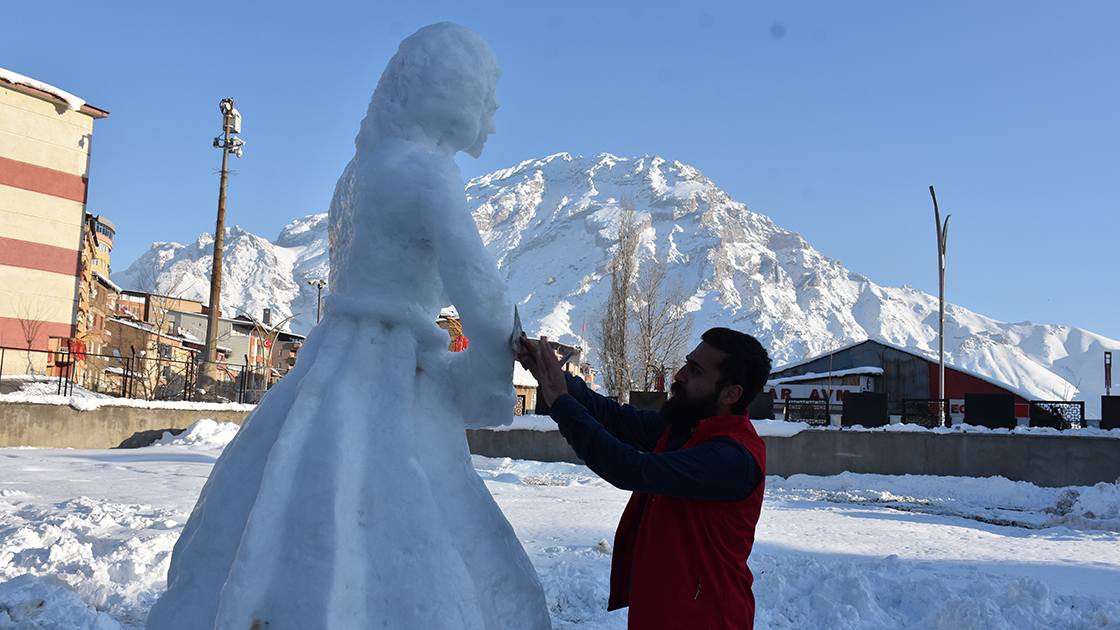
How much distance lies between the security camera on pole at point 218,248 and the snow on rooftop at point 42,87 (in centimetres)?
474

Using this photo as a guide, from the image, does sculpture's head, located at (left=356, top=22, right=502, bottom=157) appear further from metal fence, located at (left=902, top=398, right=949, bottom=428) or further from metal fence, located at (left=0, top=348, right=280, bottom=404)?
metal fence, located at (left=902, top=398, right=949, bottom=428)

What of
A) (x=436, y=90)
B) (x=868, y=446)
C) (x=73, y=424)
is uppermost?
(x=436, y=90)

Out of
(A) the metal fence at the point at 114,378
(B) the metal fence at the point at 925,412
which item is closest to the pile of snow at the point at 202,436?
(A) the metal fence at the point at 114,378

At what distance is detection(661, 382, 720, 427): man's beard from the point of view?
7.43 feet

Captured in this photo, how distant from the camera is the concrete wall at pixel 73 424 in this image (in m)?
11.9

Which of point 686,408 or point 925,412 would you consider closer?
point 686,408

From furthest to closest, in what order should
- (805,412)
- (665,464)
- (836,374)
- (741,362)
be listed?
(836,374), (805,412), (741,362), (665,464)

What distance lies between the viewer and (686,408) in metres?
2.31

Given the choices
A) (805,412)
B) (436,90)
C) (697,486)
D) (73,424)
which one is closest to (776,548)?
(697,486)

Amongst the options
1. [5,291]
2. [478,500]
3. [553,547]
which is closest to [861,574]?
[553,547]

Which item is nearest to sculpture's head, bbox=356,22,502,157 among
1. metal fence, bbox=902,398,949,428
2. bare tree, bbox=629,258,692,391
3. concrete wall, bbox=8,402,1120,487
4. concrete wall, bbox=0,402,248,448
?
concrete wall, bbox=8,402,1120,487

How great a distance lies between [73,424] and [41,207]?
9.70 meters

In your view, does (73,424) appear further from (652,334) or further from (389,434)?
(652,334)

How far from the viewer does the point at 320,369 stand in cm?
185
